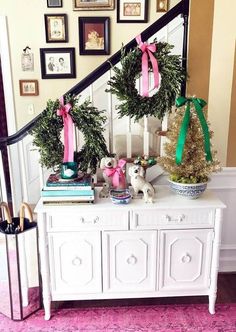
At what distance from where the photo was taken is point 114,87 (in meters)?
2.15

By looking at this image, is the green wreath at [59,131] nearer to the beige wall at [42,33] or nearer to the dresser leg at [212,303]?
the dresser leg at [212,303]

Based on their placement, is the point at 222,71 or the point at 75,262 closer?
the point at 75,262

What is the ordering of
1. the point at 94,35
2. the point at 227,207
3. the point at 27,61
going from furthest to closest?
1. the point at 27,61
2. the point at 94,35
3. the point at 227,207

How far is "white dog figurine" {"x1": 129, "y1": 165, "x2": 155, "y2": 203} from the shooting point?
6.82 feet

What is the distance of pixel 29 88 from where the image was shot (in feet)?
12.4

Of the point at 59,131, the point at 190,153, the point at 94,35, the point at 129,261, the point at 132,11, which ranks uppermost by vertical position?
the point at 132,11

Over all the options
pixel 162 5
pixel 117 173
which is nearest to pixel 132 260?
pixel 117 173

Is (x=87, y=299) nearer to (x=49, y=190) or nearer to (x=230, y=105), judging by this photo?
(x=49, y=190)

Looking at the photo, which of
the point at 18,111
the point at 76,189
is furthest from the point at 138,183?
the point at 18,111

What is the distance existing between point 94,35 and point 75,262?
243 centimetres

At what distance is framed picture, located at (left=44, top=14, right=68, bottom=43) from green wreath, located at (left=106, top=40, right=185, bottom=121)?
1.66m

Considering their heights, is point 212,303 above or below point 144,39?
below

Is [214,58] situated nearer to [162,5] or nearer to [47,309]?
[162,5]

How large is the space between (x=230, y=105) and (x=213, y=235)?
36.2 inches
